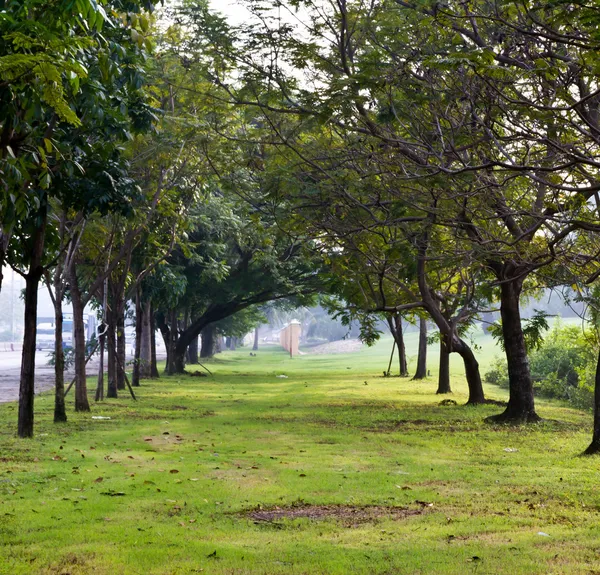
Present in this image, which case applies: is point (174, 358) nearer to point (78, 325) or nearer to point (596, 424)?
point (78, 325)

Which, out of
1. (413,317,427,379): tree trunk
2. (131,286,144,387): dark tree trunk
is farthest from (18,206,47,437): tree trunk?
(413,317,427,379): tree trunk

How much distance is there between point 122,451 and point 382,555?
23.0ft

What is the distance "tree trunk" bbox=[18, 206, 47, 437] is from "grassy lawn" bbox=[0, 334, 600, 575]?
395 mm

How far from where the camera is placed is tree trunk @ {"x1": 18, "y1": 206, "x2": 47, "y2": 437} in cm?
1301

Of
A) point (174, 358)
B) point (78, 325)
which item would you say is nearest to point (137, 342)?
point (174, 358)

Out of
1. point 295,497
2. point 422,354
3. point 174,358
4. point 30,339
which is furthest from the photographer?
point 174,358

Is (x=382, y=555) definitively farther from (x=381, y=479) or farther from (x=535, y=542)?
(x=381, y=479)

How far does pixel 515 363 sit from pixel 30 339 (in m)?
10.4

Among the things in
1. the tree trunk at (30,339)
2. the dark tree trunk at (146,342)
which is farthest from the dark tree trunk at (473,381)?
the dark tree trunk at (146,342)

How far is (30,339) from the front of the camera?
13406mm

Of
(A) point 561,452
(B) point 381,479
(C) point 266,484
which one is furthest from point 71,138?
(A) point 561,452

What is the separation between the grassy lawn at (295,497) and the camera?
256 inches

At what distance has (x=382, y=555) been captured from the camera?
21.7ft

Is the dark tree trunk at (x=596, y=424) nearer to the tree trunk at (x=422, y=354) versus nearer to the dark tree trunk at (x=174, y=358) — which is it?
the tree trunk at (x=422, y=354)
